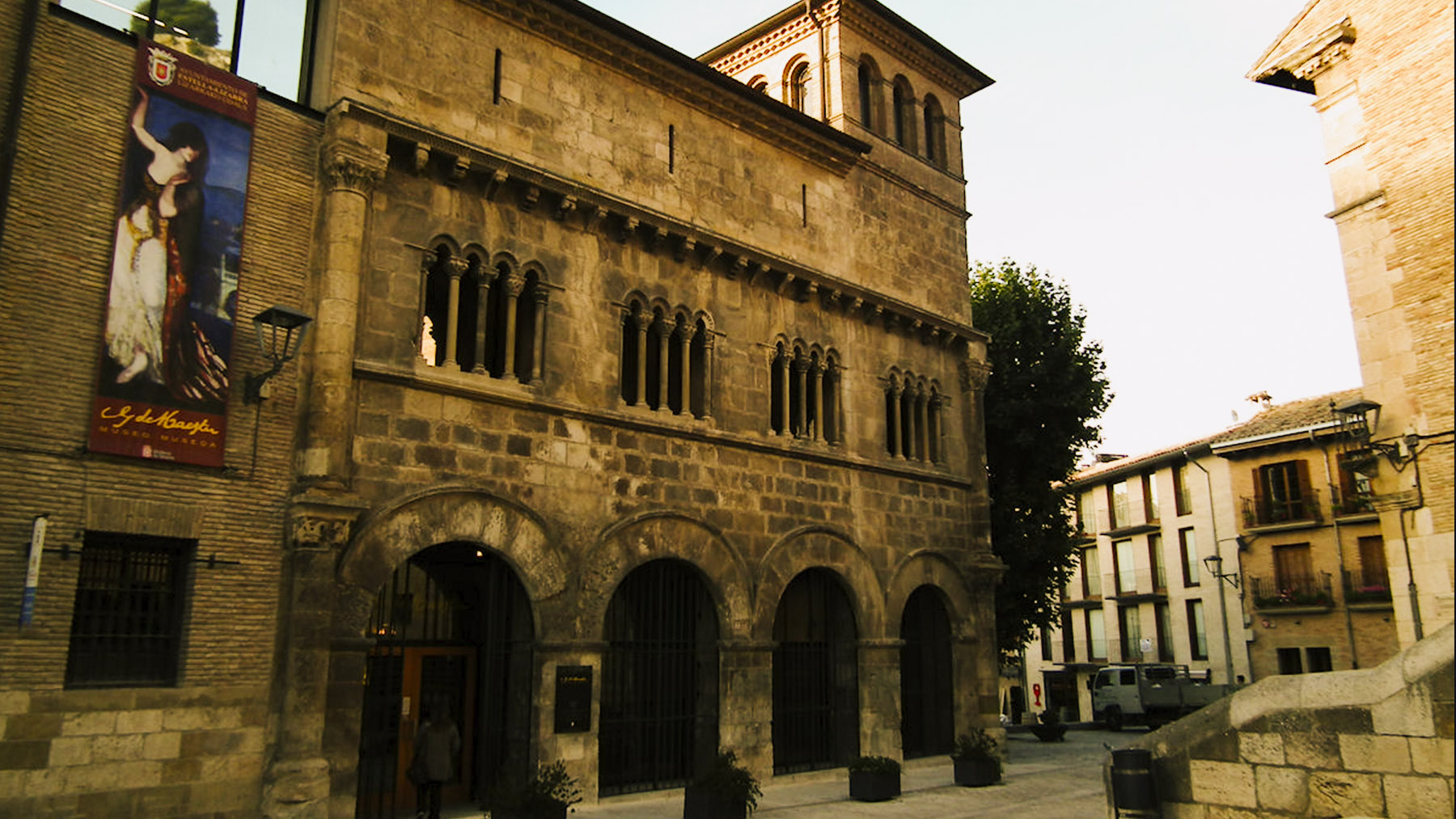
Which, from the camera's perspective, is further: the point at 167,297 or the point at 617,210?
the point at 617,210

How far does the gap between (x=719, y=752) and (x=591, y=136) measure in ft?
31.6

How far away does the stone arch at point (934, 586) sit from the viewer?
19.8 m

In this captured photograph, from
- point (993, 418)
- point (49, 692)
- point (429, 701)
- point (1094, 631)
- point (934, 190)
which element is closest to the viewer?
point (49, 692)

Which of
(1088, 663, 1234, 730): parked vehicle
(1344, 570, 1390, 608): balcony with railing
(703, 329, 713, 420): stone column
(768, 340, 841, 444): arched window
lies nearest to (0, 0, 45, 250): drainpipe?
(703, 329, 713, 420): stone column

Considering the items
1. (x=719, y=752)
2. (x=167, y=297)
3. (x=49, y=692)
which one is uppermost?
(x=167, y=297)

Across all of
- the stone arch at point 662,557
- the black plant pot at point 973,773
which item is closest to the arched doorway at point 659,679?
the stone arch at point 662,557

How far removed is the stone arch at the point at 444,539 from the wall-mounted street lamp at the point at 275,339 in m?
2.00

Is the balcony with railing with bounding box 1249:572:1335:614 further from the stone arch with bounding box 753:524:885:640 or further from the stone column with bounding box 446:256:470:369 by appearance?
the stone column with bounding box 446:256:470:369

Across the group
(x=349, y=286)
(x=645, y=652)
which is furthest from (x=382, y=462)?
(x=645, y=652)

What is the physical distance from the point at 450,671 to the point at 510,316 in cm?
507

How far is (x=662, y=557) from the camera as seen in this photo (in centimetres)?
1614

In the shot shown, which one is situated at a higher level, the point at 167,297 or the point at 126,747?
the point at 167,297

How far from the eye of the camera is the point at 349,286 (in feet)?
43.5

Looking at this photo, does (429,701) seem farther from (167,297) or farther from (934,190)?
(934,190)
